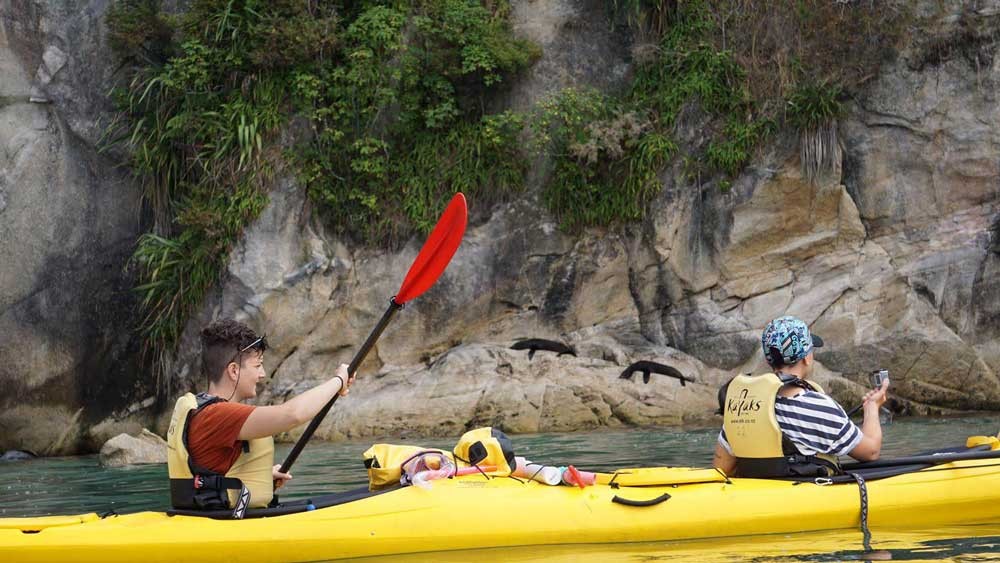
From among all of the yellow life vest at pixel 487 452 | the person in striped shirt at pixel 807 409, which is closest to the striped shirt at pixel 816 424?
the person in striped shirt at pixel 807 409

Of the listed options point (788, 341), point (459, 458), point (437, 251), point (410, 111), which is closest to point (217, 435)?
point (459, 458)

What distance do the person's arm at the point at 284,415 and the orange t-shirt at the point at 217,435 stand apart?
0.13 ft

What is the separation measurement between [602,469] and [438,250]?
6.18 feet

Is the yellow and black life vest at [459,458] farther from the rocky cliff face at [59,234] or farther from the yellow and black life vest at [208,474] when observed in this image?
the rocky cliff face at [59,234]

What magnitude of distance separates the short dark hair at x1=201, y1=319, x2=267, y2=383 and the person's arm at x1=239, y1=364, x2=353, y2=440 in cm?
26

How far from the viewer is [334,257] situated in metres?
11.2

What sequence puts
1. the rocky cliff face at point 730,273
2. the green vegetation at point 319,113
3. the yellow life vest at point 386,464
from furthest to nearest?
1. the green vegetation at point 319,113
2. the rocky cliff face at point 730,273
3. the yellow life vest at point 386,464

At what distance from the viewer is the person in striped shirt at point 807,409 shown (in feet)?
15.1

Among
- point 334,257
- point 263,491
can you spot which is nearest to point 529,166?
point 334,257

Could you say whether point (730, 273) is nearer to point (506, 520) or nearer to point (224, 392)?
point (506, 520)

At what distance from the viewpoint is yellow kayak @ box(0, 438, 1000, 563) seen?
4.31m

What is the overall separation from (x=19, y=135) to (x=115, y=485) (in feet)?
17.8

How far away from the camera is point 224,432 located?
13.8 feet

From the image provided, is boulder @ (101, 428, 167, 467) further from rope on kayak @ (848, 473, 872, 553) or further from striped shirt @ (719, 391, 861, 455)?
rope on kayak @ (848, 473, 872, 553)
